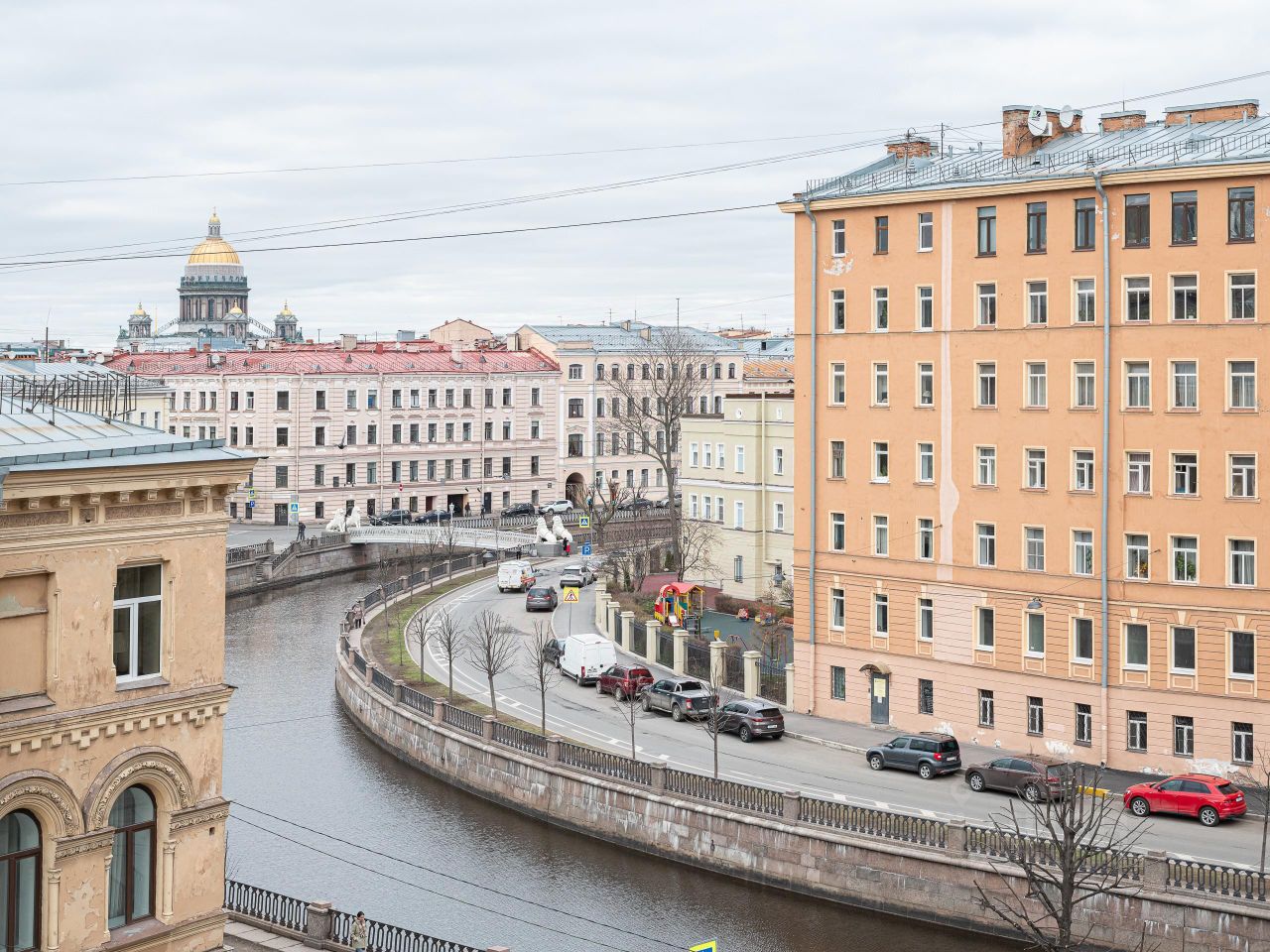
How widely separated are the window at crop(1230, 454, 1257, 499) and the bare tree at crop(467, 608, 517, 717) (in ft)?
66.4

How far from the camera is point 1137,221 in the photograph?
3903 cm

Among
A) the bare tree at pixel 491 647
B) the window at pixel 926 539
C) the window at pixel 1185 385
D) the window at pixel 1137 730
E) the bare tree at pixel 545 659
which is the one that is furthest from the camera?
the bare tree at pixel 545 659

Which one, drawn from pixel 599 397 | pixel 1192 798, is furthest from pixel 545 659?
pixel 599 397

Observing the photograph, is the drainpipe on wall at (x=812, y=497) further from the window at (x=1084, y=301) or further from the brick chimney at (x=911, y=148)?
the window at (x=1084, y=301)

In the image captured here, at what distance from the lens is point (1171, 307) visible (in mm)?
38531

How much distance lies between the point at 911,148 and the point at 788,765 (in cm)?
1977

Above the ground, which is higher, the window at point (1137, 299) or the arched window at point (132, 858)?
the window at point (1137, 299)

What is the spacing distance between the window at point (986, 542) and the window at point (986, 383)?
317cm

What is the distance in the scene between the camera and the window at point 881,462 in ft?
146

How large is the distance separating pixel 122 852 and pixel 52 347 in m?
110

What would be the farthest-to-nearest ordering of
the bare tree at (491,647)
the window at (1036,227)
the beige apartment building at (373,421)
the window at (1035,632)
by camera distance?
the beige apartment building at (373,421) < the bare tree at (491,647) < the window at (1036,227) < the window at (1035,632)

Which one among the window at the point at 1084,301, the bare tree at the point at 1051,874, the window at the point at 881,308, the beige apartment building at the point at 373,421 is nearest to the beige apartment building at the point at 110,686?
the bare tree at the point at 1051,874

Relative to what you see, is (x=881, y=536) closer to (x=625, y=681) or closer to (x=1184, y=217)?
(x=625, y=681)

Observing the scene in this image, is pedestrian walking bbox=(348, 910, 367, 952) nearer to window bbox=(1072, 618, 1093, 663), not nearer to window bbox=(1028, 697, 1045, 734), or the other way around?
window bbox=(1028, 697, 1045, 734)
